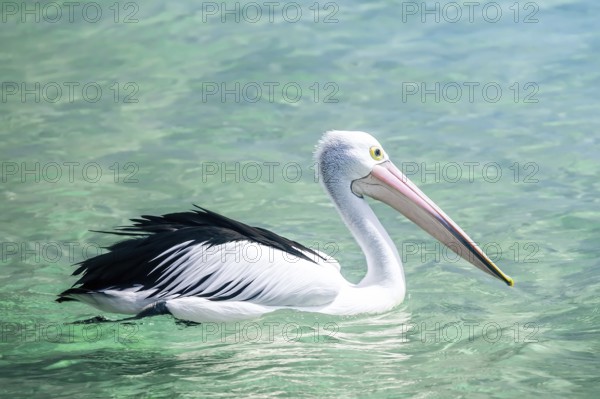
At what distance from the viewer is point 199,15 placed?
12.0m

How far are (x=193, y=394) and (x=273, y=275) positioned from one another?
1014 mm

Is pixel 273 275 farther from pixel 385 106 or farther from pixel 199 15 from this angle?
pixel 199 15

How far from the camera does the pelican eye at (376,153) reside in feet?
20.0

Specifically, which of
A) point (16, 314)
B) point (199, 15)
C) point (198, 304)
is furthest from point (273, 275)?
point (199, 15)

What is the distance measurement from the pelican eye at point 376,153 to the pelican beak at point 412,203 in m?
0.04
